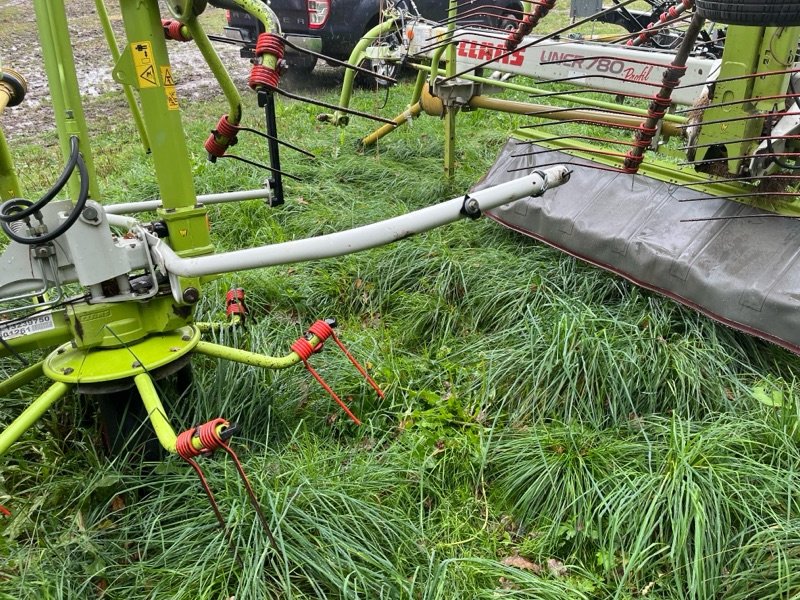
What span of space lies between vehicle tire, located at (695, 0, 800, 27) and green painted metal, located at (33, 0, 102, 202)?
1.75m

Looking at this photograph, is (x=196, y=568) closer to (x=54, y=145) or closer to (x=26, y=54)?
(x=54, y=145)

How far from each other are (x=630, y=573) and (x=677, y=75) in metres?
1.48

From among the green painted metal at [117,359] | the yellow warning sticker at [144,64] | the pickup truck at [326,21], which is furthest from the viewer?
the pickup truck at [326,21]

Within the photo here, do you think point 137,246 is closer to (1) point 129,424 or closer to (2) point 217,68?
(1) point 129,424

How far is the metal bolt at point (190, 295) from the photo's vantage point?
6.67 feet

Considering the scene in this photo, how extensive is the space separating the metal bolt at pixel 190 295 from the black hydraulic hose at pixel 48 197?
466 mm

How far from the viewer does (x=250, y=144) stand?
225 inches

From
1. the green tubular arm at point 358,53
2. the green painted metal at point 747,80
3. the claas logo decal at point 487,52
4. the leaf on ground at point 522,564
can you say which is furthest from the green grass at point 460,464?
the green tubular arm at point 358,53

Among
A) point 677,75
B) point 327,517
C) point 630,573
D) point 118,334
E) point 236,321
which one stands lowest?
point 630,573

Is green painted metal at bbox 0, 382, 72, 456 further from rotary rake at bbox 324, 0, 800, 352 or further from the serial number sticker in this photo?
rotary rake at bbox 324, 0, 800, 352

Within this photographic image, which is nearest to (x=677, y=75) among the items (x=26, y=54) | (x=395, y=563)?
(x=395, y=563)

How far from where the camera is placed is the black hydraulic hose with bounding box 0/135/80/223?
5.62 feet

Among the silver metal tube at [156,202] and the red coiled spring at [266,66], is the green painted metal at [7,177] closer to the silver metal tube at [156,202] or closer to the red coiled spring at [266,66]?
the silver metal tube at [156,202]

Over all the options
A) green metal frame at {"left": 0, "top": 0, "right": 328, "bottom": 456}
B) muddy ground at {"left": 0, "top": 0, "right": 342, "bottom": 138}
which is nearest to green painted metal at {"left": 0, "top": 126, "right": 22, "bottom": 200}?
green metal frame at {"left": 0, "top": 0, "right": 328, "bottom": 456}
